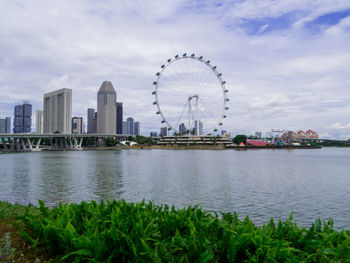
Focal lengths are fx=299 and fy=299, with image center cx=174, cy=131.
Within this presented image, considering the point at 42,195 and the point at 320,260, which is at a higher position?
the point at 320,260

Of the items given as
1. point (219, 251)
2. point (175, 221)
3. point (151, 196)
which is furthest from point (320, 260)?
point (151, 196)

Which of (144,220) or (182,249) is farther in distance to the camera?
(144,220)

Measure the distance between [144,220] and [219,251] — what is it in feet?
6.61

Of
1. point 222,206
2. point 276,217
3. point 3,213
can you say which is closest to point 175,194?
point 222,206

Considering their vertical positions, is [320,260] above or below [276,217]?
above

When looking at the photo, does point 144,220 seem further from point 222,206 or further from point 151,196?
point 151,196

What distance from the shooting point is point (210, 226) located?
7.24 m

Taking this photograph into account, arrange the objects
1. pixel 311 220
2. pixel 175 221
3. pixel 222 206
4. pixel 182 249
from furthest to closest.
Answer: pixel 222 206
pixel 311 220
pixel 175 221
pixel 182 249

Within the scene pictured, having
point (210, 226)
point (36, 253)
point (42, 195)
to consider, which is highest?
point (210, 226)

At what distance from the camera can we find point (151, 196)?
2289 centimetres

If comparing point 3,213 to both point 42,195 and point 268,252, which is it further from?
point 42,195

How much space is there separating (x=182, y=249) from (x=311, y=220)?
12.5m

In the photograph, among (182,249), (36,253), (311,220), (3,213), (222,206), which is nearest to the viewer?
(182,249)

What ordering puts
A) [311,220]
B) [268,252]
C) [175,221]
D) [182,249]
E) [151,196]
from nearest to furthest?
[268,252]
[182,249]
[175,221]
[311,220]
[151,196]
